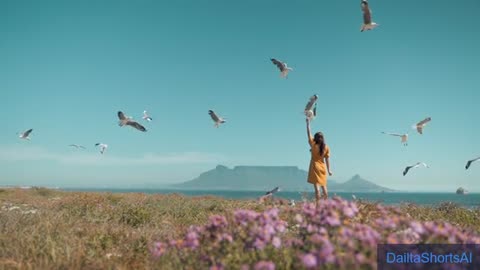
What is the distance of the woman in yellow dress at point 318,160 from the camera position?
43.9 ft

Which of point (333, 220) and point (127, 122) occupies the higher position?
point (127, 122)

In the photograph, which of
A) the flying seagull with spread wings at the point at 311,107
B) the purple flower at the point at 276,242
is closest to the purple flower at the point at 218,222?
the purple flower at the point at 276,242

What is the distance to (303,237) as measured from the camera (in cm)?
531

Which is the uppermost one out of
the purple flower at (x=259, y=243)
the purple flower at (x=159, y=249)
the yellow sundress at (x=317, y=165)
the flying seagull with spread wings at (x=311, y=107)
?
the flying seagull with spread wings at (x=311, y=107)

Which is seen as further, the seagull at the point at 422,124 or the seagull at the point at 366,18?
the seagull at the point at 422,124

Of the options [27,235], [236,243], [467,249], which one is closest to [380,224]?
[467,249]

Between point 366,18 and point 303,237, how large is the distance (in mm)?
9314

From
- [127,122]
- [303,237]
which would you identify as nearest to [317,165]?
[127,122]

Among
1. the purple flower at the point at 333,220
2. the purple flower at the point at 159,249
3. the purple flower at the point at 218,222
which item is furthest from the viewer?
the purple flower at the point at 159,249

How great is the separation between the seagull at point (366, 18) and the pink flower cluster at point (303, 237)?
8559 millimetres

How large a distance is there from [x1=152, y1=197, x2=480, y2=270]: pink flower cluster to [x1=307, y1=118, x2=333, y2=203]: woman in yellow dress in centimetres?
770

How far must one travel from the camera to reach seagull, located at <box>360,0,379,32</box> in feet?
42.4

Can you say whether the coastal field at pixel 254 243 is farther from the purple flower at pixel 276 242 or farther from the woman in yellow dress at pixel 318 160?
the woman in yellow dress at pixel 318 160

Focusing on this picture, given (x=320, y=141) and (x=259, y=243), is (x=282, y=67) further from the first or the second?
(x=259, y=243)
